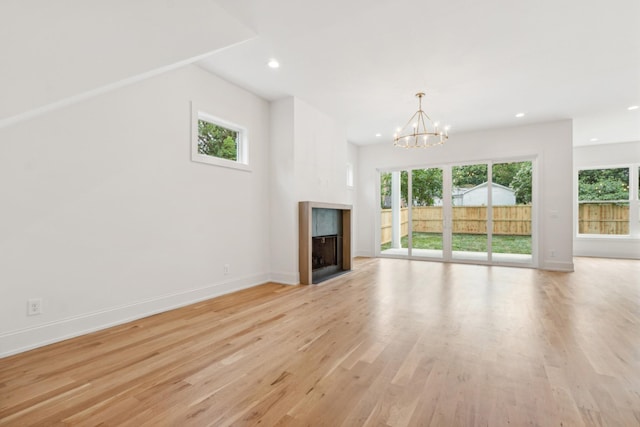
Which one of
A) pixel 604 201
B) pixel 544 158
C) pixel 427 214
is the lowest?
pixel 427 214

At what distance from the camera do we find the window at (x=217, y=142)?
12.5 feet

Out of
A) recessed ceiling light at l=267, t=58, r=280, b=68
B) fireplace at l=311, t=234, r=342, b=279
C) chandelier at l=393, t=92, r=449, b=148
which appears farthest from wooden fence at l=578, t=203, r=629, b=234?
recessed ceiling light at l=267, t=58, r=280, b=68

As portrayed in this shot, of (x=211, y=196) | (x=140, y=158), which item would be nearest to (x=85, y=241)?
(x=140, y=158)

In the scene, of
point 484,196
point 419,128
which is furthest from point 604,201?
point 419,128

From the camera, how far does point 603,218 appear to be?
788cm

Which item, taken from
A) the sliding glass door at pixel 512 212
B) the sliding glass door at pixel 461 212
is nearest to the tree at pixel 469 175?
the sliding glass door at pixel 461 212

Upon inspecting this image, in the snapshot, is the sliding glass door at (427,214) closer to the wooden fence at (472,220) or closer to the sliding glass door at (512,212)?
the wooden fence at (472,220)

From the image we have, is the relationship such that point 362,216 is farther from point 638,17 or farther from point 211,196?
point 638,17

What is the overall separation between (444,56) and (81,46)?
11.6 feet

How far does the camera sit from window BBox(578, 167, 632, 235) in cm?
768

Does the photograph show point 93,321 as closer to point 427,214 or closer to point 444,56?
point 444,56

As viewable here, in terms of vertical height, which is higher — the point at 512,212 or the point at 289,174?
the point at 289,174

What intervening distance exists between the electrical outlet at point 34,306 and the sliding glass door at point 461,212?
6.76 m

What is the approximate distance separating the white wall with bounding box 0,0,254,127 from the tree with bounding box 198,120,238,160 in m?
1.71
